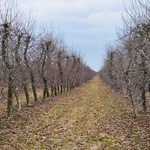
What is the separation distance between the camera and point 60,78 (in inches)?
1332

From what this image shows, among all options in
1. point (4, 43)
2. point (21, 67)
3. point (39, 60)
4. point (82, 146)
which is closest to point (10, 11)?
point (4, 43)

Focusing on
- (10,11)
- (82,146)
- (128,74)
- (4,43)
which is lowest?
(82,146)

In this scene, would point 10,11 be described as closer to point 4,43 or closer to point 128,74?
point 4,43

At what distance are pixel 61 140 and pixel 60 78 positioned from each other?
23.8 metres

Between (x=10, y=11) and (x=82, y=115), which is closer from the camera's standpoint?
(x=10, y=11)

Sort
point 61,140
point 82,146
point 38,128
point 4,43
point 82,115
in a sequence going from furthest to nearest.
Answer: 1. point 82,115
2. point 4,43
3. point 38,128
4. point 61,140
5. point 82,146

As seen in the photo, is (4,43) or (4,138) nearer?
(4,138)

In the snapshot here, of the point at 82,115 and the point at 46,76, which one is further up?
the point at 46,76

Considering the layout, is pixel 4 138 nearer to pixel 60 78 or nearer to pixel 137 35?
pixel 137 35

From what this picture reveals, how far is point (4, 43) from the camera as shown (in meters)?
14.0

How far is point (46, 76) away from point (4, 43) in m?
14.3

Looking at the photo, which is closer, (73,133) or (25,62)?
(73,133)

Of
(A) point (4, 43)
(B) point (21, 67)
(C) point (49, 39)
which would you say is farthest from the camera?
(C) point (49, 39)

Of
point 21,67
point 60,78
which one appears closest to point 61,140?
point 21,67
